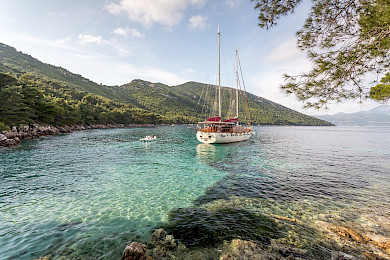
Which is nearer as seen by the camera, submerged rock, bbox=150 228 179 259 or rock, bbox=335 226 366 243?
submerged rock, bbox=150 228 179 259

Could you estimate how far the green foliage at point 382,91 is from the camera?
7379mm

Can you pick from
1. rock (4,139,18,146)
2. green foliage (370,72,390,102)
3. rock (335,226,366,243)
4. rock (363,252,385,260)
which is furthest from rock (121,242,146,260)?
rock (4,139,18,146)

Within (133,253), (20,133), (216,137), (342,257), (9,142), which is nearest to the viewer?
(342,257)

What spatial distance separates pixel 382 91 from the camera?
7.41 metres

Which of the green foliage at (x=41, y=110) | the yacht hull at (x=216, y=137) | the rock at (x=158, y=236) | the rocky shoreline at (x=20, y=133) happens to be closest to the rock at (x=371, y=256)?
the rock at (x=158, y=236)

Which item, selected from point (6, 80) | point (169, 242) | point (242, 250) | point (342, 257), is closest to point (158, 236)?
point (169, 242)

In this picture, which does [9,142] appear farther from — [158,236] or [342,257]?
[342,257]

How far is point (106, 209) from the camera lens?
927cm

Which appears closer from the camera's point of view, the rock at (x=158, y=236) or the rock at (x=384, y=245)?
the rock at (x=384, y=245)

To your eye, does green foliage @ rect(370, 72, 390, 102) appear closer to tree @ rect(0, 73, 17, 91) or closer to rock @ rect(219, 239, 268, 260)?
rock @ rect(219, 239, 268, 260)

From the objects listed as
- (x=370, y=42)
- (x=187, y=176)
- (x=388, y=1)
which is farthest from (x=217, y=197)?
(x=388, y=1)

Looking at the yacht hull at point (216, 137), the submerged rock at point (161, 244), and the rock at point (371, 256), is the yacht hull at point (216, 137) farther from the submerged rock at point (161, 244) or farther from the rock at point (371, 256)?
the rock at point (371, 256)

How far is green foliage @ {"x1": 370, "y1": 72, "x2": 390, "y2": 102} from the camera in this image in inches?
291

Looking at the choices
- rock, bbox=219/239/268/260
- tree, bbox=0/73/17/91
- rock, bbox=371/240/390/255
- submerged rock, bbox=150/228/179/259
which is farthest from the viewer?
tree, bbox=0/73/17/91
